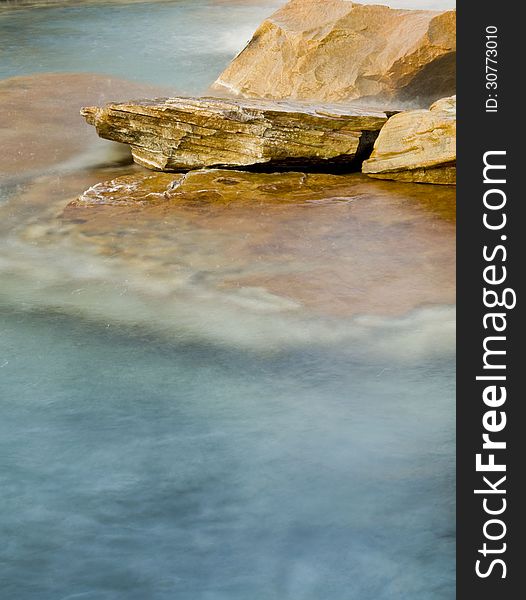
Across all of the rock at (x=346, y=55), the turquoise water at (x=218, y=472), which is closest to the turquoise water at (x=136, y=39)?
the rock at (x=346, y=55)

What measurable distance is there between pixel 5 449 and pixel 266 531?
1072 mm

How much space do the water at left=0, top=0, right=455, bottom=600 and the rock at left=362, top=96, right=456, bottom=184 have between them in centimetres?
18

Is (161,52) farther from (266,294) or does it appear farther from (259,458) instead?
(259,458)

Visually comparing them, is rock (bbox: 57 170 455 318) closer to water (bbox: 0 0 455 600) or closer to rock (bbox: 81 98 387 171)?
water (bbox: 0 0 455 600)

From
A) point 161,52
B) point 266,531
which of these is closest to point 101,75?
point 161,52

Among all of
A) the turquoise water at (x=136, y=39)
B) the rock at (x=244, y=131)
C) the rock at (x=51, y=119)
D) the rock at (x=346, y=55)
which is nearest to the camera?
the rock at (x=244, y=131)

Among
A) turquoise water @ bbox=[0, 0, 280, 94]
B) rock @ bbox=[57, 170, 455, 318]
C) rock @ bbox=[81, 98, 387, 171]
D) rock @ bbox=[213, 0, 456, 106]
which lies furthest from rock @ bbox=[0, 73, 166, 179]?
rock @ bbox=[213, 0, 456, 106]

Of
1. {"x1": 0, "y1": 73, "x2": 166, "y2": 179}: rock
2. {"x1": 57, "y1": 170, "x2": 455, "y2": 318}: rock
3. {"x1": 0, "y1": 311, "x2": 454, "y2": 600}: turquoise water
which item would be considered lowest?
{"x1": 0, "y1": 311, "x2": 454, "y2": 600}: turquoise water

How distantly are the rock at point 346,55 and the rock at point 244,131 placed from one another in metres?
1.40

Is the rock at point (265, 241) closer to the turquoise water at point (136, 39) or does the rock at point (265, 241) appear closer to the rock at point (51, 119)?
the rock at point (51, 119)

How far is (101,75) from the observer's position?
930 cm

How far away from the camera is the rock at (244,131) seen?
6.00 metres

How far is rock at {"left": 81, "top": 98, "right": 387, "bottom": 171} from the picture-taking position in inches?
236

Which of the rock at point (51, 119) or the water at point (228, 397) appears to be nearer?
the water at point (228, 397)
